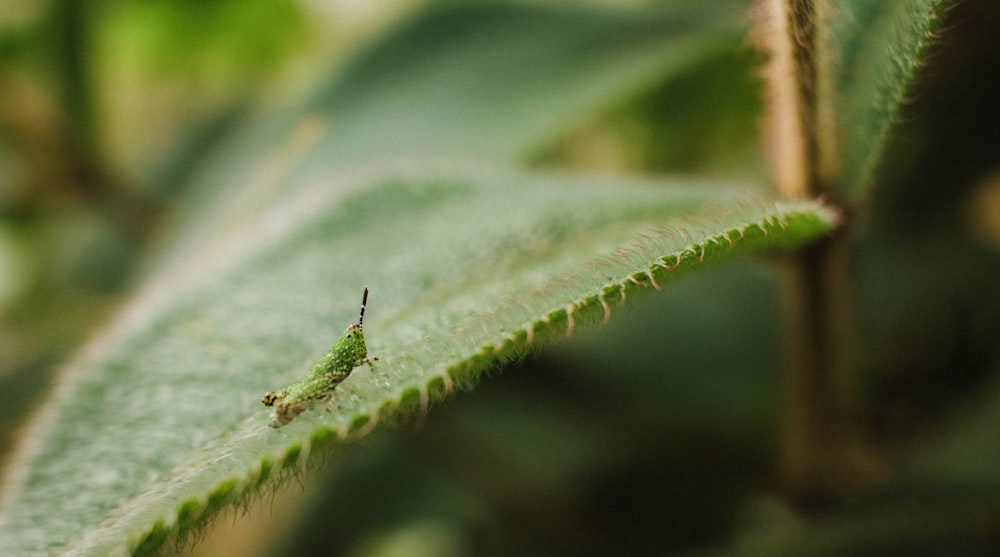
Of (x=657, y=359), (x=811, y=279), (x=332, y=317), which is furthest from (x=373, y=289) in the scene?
(x=657, y=359)

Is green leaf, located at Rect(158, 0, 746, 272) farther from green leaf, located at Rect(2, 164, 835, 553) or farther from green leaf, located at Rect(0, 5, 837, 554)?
green leaf, located at Rect(2, 164, 835, 553)

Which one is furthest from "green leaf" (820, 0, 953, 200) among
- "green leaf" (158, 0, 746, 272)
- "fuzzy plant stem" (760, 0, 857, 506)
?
"green leaf" (158, 0, 746, 272)

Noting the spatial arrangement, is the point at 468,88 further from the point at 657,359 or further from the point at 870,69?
the point at 870,69

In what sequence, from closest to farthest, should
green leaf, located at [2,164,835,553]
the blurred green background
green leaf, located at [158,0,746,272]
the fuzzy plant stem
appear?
1. green leaf, located at [2,164,835,553]
2. the fuzzy plant stem
3. the blurred green background
4. green leaf, located at [158,0,746,272]

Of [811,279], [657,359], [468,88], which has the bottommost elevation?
[811,279]

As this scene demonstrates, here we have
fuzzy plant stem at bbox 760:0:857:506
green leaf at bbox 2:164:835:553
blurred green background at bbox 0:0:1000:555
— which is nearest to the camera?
green leaf at bbox 2:164:835:553

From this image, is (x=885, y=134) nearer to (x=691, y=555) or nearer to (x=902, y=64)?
(x=902, y=64)
